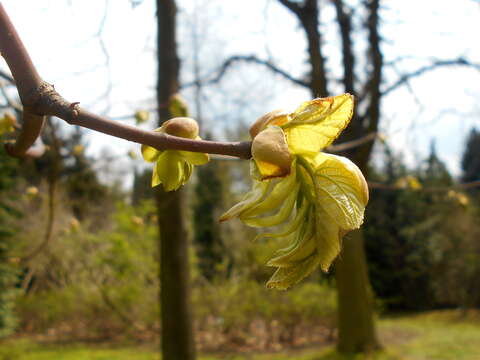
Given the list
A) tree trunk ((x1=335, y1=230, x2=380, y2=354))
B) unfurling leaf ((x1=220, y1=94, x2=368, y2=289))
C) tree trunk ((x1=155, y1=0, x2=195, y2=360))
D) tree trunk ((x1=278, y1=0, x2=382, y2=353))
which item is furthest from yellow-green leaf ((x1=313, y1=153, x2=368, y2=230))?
tree trunk ((x1=335, y1=230, x2=380, y2=354))

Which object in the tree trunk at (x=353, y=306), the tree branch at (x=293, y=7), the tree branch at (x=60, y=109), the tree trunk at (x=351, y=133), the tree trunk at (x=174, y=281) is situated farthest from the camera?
the tree trunk at (x=353, y=306)

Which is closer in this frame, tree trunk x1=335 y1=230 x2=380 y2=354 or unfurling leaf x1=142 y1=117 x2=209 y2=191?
unfurling leaf x1=142 y1=117 x2=209 y2=191

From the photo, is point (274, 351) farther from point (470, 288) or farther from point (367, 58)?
point (470, 288)

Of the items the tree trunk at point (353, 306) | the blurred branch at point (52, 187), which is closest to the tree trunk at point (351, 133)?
the tree trunk at point (353, 306)

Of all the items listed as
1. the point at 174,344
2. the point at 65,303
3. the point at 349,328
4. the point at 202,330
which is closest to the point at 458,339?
the point at 349,328

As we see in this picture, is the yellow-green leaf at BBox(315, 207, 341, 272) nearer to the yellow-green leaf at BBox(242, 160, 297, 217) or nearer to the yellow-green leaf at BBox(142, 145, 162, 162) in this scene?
the yellow-green leaf at BBox(242, 160, 297, 217)

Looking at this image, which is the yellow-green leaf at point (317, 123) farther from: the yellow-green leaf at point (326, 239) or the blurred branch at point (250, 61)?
the blurred branch at point (250, 61)

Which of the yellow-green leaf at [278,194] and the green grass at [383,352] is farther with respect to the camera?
the green grass at [383,352]
